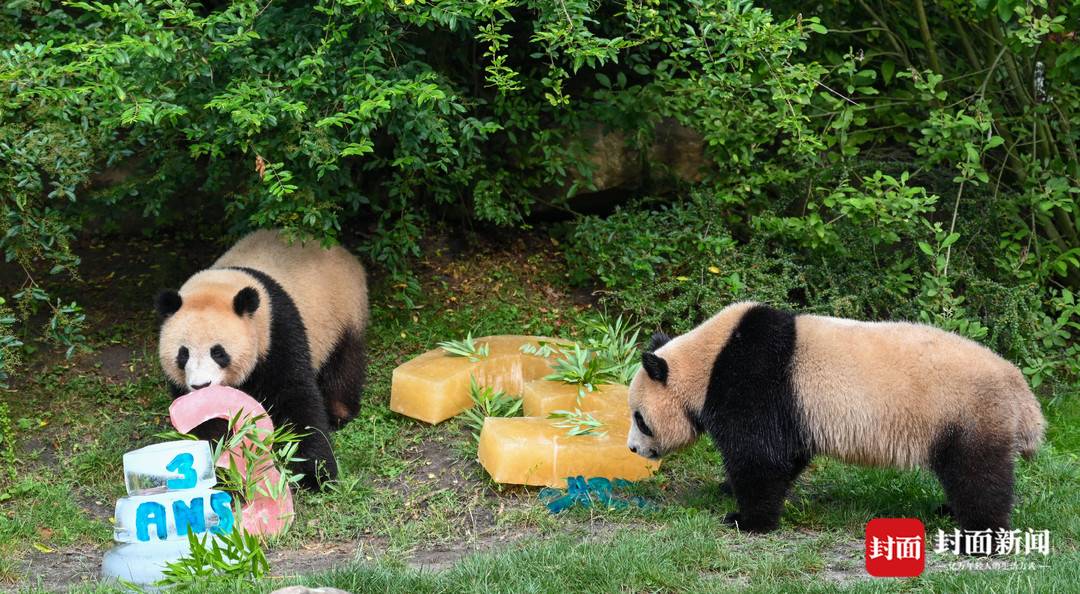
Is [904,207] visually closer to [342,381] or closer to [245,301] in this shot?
[342,381]

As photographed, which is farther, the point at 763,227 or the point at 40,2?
the point at 763,227

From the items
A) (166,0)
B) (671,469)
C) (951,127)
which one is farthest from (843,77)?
(166,0)

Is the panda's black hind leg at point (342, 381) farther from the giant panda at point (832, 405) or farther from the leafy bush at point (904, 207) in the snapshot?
the giant panda at point (832, 405)

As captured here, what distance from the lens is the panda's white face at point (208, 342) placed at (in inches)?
247

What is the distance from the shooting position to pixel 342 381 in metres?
7.61

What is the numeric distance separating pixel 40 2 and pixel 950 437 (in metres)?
6.55

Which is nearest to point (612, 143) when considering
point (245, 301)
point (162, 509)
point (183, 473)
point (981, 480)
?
point (245, 301)

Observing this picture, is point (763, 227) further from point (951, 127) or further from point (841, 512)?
point (841, 512)

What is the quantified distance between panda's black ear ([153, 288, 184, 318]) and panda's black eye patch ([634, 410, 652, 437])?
110 inches

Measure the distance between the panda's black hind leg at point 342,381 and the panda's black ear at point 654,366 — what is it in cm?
265

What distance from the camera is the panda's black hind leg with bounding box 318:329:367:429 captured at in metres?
7.56

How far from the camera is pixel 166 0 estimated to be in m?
6.32

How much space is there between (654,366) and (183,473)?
2516mm

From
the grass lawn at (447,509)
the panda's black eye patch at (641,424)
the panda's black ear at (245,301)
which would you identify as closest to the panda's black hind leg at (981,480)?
the grass lawn at (447,509)
